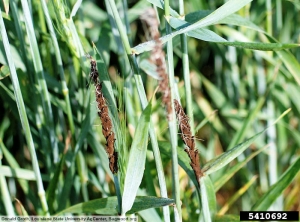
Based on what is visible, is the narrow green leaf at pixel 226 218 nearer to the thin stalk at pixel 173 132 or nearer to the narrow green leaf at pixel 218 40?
the thin stalk at pixel 173 132

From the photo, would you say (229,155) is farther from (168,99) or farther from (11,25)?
A: (11,25)

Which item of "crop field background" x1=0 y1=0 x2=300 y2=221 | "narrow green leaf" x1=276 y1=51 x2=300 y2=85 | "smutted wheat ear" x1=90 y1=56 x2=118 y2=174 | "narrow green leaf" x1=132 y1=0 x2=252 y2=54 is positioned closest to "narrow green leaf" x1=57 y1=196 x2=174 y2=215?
"crop field background" x1=0 y1=0 x2=300 y2=221

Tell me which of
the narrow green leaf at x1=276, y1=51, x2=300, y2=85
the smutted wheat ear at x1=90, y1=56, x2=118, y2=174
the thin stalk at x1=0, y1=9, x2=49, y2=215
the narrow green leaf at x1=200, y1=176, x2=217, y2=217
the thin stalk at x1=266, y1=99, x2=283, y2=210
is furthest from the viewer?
the thin stalk at x1=266, y1=99, x2=283, y2=210

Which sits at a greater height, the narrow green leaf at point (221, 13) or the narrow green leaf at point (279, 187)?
the narrow green leaf at point (221, 13)

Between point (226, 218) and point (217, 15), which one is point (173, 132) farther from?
point (226, 218)

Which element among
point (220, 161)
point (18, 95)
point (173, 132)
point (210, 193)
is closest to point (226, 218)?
point (210, 193)

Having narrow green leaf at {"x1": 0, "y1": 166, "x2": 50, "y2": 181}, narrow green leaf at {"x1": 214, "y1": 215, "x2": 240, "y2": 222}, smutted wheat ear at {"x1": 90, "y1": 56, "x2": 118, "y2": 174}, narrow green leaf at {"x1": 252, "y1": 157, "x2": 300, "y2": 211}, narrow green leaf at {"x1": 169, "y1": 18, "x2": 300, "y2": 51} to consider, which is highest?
narrow green leaf at {"x1": 169, "y1": 18, "x2": 300, "y2": 51}

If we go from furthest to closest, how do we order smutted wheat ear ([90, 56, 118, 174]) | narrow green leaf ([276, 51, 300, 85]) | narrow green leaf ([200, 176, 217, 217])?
1. narrow green leaf ([276, 51, 300, 85])
2. narrow green leaf ([200, 176, 217, 217])
3. smutted wheat ear ([90, 56, 118, 174])

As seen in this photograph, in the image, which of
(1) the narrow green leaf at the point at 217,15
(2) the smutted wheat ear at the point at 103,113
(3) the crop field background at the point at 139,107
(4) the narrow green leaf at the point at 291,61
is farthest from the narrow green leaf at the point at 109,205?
(4) the narrow green leaf at the point at 291,61

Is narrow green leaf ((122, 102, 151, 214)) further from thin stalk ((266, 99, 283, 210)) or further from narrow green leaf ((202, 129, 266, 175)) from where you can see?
thin stalk ((266, 99, 283, 210))
